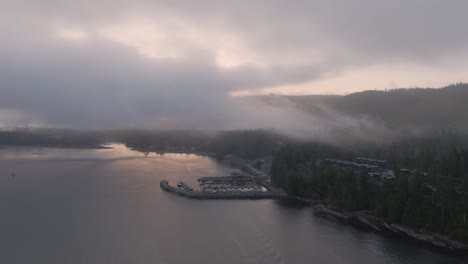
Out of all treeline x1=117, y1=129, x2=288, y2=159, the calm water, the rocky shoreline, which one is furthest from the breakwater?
treeline x1=117, y1=129, x2=288, y2=159

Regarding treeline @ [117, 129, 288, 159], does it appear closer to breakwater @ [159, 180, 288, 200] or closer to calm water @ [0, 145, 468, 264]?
breakwater @ [159, 180, 288, 200]

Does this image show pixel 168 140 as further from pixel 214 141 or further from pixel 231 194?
pixel 231 194

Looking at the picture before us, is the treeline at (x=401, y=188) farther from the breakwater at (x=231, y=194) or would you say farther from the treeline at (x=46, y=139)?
the treeline at (x=46, y=139)

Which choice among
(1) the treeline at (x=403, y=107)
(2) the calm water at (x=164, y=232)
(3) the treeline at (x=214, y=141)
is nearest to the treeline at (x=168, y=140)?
(3) the treeline at (x=214, y=141)

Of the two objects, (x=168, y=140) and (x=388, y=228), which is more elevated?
(x=168, y=140)

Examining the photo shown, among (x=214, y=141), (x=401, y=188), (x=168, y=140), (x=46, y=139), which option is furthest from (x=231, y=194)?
(x=46, y=139)

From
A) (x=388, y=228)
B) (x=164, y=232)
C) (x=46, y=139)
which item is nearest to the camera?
(x=164, y=232)

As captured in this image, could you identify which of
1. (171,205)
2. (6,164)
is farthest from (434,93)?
(6,164)

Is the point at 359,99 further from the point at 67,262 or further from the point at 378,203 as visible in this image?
the point at 67,262
